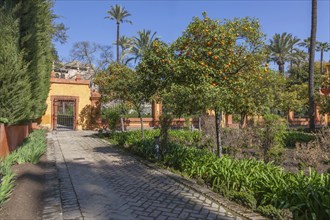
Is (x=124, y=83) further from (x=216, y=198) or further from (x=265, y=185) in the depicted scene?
(x=265, y=185)

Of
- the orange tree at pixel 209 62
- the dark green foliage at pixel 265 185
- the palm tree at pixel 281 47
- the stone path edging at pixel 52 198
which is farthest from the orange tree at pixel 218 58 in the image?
the palm tree at pixel 281 47

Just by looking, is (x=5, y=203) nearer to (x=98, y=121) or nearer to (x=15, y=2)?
(x=15, y=2)

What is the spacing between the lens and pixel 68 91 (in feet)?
89.3

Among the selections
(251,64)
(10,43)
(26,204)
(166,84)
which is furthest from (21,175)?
(251,64)

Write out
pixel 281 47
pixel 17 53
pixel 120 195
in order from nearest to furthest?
pixel 120 195 < pixel 17 53 < pixel 281 47

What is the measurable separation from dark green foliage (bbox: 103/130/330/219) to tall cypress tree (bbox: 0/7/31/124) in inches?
189

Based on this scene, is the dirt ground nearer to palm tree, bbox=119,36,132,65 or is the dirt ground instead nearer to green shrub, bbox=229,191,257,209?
green shrub, bbox=229,191,257,209

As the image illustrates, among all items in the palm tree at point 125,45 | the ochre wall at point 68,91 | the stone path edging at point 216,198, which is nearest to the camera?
the stone path edging at point 216,198

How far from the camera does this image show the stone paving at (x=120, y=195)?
5375 mm

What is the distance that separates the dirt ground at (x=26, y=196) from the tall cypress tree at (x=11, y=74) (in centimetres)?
159

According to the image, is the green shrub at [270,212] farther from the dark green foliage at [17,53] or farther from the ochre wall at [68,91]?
the ochre wall at [68,91]

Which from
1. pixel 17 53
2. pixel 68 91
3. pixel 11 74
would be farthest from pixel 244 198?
pixel 68 91

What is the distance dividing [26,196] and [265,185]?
14.6ft

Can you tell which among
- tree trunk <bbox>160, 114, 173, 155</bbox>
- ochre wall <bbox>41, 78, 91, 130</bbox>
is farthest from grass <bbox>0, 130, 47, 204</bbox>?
ochre wall <bbox>41, 78, 91, 130</bbox>
